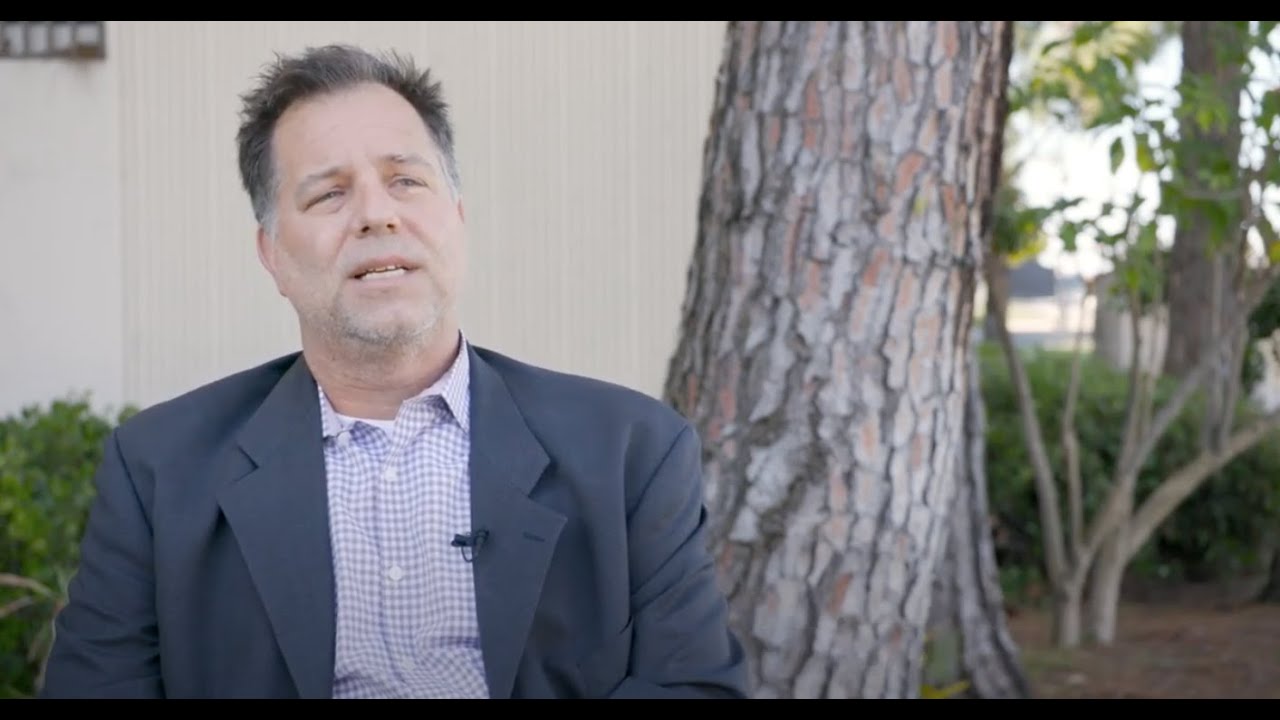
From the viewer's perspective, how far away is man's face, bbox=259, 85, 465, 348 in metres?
2.43

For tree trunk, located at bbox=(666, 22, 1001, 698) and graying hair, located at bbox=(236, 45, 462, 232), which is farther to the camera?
tree trunk, located at bbox=(666, 22, 1001, 698)

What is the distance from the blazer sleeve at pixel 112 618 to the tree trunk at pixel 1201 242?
4000 mm

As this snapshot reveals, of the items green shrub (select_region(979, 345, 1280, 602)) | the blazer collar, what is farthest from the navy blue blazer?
green shrub (select_region(979, 345, 1280, 602))

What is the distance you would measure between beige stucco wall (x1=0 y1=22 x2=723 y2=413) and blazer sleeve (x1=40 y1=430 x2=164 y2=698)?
430 cm

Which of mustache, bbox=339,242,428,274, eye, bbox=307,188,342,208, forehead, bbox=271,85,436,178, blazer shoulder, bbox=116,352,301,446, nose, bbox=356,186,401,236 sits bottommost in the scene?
blazer shoulder, bbox=116,352,301,446

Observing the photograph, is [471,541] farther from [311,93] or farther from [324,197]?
[311,93]

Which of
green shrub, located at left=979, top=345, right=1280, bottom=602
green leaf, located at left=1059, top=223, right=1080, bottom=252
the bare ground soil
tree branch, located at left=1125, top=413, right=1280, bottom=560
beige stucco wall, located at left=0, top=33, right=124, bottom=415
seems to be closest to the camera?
green leaf, located at left=1059, top=223, right=1080, bottom=252

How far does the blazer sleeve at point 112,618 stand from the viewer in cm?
237

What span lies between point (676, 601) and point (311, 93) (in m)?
0.95

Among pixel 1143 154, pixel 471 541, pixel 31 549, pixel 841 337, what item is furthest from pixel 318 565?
pixel 1143 154

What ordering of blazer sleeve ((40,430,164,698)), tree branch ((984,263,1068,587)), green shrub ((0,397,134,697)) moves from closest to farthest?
blazer sleeve ((40,430,164,698))
green shrub ((0,397,134,697))
tree branch ((984,263,1068,587))

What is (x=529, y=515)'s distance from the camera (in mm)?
2441

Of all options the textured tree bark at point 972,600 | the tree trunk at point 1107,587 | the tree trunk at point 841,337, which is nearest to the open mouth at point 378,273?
the tree trunk at point 841,337

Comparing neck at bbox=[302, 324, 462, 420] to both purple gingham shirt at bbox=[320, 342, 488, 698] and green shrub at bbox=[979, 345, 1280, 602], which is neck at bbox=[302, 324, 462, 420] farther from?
green shrub at bbox=[979, 345, 1280, 602]
